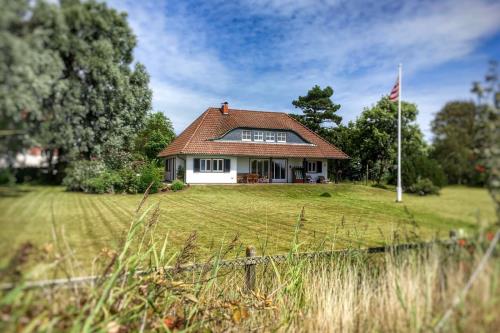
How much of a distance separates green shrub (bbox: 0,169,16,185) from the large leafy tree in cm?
20

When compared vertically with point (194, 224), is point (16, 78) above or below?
above

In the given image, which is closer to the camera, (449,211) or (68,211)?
(68,211)

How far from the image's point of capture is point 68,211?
78.7 inches

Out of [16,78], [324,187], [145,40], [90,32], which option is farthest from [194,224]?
[16,78]

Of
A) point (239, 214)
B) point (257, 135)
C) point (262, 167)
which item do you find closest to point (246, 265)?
point (239, 214)

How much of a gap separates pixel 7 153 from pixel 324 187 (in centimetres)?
374

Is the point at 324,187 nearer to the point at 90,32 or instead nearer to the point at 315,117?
the point at 315,117

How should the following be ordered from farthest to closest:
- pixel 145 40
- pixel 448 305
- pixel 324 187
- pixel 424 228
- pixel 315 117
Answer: pixel 324 187 → pixel 315 117 → pixel 145 40 → pixel 424 228 → pixel 448 305

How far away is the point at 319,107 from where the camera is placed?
4.40 metres

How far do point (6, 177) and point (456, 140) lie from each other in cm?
224

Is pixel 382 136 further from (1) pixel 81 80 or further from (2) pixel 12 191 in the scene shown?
(2) pixel 12 191

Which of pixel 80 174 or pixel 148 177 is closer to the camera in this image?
pixel 80 174

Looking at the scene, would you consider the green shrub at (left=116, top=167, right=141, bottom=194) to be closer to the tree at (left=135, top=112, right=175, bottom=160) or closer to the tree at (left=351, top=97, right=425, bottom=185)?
the tree at (left=135, top=112, right=175, bottom=160)

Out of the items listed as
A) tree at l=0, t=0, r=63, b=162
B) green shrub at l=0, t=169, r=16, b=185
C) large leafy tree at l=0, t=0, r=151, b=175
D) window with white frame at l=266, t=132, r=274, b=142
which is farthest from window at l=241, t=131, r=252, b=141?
green shrub at l=0, t=169, r=16, b=185
